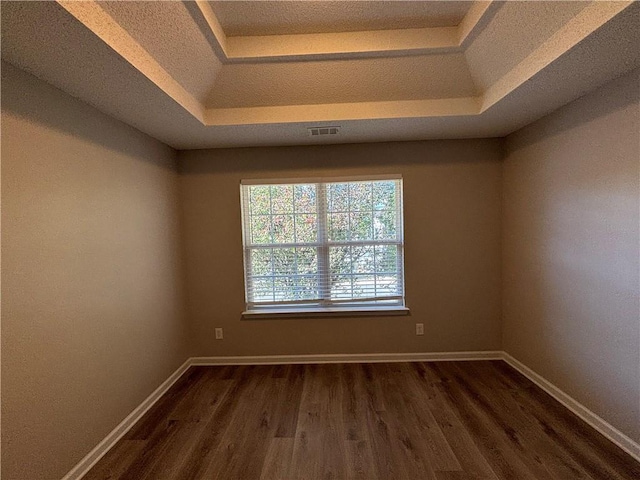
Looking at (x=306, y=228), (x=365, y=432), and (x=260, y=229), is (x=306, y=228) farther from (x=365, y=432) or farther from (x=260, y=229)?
(x=365, y=432)

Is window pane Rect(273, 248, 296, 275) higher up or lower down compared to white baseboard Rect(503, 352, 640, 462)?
higher up

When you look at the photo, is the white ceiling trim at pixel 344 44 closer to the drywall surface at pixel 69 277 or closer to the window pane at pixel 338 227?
the drywall surface at pixel 69 277

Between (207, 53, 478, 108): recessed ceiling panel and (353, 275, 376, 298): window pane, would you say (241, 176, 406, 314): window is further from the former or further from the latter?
(207, 53, 478, 108): recessed ceiling panel

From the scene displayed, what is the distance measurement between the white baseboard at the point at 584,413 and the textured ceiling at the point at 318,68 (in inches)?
86.0

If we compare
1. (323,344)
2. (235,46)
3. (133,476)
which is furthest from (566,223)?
(133,476)

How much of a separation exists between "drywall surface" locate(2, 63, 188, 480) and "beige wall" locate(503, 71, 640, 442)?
10.7ft

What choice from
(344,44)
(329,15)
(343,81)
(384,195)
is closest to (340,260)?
(384,195)

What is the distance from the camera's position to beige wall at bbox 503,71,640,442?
5.97 feet

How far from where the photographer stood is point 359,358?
10.5 ft

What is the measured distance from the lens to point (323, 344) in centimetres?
323

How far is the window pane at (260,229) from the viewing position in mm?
3242

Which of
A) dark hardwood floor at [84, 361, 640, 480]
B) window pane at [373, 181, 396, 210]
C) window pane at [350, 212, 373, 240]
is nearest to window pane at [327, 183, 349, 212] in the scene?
window pane at [350, 212, 373, 240]

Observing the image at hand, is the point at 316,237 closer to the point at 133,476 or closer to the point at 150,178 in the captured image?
the point at 150,178

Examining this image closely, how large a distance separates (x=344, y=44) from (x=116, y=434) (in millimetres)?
3081
